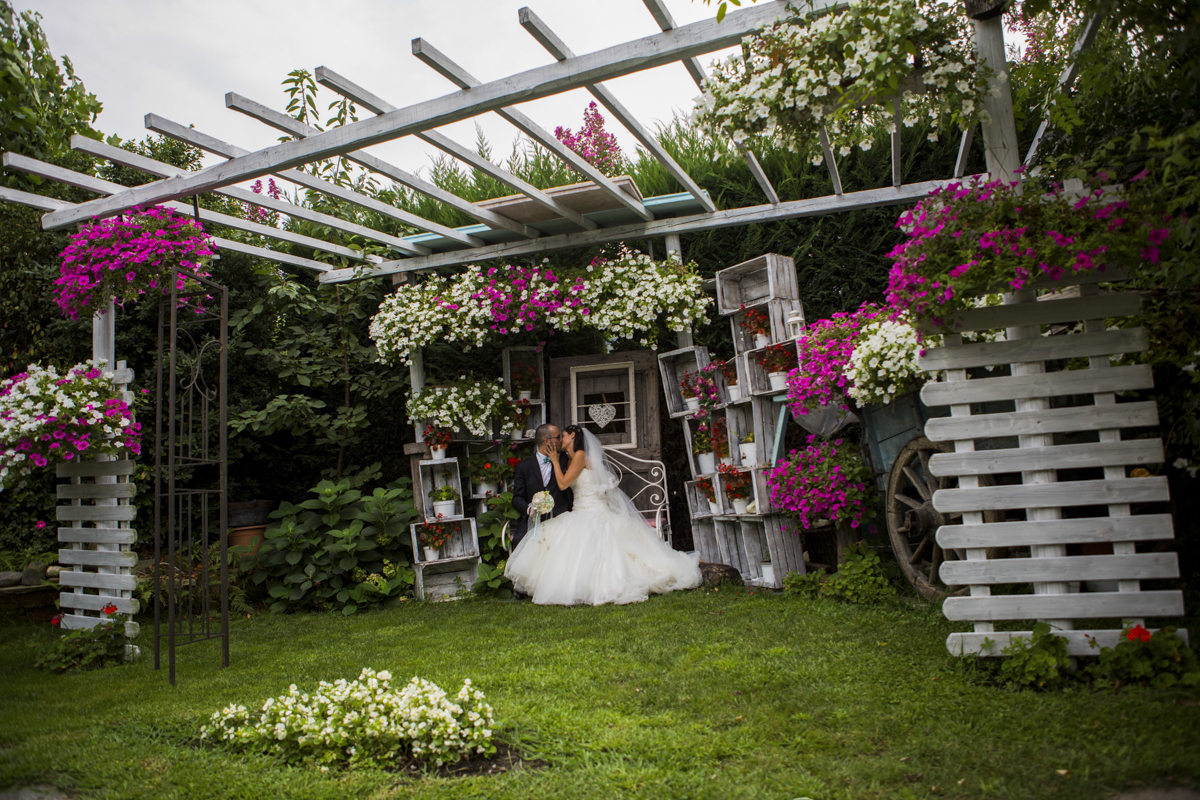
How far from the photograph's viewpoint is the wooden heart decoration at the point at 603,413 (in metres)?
7.13

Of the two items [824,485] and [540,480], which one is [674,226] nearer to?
[540,480]

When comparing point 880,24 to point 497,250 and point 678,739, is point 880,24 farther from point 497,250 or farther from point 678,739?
point 497,250

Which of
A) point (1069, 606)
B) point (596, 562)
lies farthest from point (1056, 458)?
point (596, 562)

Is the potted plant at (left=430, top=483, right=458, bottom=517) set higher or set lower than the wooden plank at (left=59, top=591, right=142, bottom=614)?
higher

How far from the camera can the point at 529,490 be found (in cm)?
665

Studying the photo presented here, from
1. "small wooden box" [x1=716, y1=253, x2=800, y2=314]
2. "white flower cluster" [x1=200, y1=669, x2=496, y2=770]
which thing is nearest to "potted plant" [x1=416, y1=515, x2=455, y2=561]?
"small wooden box" [x1=716, y1=253, x2=800, y2=314]

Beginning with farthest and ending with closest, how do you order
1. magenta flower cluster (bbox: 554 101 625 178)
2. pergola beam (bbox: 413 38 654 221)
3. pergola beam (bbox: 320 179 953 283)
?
magenta flower cluster (bbox: 554 101 625 178)
pergola beam (bbox: 320 179 953 283)
pergola beam (bbox: 413 38 654 221)

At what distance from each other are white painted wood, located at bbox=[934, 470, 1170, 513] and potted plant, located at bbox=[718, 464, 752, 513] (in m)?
2.43

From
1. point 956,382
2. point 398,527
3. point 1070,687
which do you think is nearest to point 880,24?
point 956,382

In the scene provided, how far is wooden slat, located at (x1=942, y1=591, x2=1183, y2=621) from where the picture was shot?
3.07 metres

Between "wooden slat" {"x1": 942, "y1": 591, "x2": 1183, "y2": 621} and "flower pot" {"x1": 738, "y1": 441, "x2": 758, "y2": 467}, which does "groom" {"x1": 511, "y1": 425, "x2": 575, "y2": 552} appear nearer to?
"flower pot" {"x1": 738, "y1": 441, "x2": 758, "y2": 467}

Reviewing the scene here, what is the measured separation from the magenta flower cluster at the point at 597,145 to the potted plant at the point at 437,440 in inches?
116

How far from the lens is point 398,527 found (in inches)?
268

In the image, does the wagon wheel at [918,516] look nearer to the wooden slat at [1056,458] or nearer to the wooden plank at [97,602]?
the wooden slat at [1056,458]
